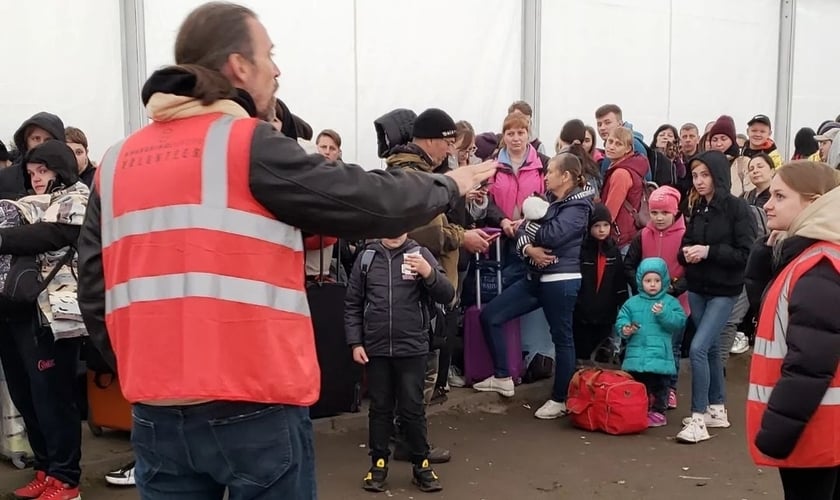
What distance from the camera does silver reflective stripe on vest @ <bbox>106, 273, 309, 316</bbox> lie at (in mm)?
2080

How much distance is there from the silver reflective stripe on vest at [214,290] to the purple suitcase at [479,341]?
16.4 ft

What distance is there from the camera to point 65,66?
251 inches

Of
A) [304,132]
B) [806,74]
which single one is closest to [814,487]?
[304,132]

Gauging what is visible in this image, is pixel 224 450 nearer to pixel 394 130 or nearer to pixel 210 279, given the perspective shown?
pixel 210 279

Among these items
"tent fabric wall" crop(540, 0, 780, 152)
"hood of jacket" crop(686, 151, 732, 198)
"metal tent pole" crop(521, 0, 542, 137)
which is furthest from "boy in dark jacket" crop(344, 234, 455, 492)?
"tent fabric wall" crop(540, 0, 780, 152)

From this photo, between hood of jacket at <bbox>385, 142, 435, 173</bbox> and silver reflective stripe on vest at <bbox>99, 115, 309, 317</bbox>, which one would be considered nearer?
silver reflective stripe on vest at <bbox>99, 115, 309, 317</bbox>

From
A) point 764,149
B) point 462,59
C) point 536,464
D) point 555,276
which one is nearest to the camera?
point 536,464

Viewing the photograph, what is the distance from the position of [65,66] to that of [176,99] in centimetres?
473

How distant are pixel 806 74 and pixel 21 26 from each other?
9.63 m

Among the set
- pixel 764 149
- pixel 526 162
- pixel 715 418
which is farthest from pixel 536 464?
pixel 764 149

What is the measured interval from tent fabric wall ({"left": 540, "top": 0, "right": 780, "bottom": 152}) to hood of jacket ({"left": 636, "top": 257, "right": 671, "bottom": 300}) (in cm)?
279

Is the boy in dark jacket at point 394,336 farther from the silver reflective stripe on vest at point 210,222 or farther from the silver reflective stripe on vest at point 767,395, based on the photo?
the silver reflective stripe on vest at point 210,222

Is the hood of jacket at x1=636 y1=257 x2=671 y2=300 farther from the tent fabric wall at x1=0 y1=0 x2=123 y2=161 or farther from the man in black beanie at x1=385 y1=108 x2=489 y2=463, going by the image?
the tent fabric wall at x1=0 y1=0 x2=123 y2=161

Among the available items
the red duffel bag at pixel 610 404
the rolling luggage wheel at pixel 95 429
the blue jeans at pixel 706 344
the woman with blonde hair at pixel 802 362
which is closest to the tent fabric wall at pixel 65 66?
the rolling luggage wheel at pixel 95 429
